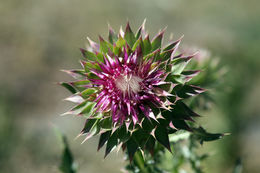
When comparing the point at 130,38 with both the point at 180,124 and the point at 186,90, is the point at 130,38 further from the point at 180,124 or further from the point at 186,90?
the point at 180,124

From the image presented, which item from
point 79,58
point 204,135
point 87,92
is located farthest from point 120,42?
point 79,58

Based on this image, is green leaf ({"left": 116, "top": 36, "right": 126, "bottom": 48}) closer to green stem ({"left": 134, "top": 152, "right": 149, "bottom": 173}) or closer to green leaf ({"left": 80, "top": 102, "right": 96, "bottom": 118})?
green leaf ({"left": 80, "top": 102, "right": 96, "bottom": 118})

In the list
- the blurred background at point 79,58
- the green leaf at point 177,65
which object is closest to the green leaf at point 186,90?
the green leaf at point 177,65

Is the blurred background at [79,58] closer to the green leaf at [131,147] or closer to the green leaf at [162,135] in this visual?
the green leaf at [162,135]

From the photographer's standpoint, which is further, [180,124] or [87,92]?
[87,92]

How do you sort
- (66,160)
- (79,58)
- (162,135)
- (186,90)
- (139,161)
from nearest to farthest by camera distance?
(162,135), (186,90), (139,161), (66,160), (79,58)

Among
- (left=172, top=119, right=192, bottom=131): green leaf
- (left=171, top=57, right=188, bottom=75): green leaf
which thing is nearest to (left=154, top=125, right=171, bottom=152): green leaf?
(left=172, top=119, right=192, bottom=131): green leaf

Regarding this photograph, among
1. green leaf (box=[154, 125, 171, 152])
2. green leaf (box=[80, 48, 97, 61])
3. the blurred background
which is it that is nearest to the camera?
green leaf (box=[154, 125, 171, 152])
